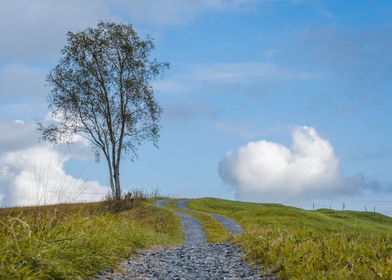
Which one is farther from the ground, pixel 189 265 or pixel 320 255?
pixel 320 255

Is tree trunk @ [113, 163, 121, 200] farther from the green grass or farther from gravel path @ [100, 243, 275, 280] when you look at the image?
gravel path @ [100, 243, 275, 280]

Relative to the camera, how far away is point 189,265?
12258mm

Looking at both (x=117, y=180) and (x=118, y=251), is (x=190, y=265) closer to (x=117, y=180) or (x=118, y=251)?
(x=118, y=251)

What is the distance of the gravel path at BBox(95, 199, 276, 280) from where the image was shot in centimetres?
1062

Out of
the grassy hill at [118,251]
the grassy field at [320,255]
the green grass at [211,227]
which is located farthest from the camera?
the green grass at [211,227]

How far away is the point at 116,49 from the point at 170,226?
21.2m

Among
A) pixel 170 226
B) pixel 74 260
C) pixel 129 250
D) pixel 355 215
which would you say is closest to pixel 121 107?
pixel 170 226

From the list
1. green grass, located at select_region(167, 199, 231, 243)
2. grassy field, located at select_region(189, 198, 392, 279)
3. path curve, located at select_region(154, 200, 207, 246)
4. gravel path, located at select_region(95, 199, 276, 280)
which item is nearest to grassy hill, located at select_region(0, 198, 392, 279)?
grassy field, located at select_region(189, 198, 392, 279)

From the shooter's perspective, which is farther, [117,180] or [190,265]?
[117,180]

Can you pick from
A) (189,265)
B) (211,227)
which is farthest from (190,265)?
(211,227)

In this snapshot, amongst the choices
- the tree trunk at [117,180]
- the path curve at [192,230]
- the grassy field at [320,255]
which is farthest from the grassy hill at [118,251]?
the tree trunk at [117,180]

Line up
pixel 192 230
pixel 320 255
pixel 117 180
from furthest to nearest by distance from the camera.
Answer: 1. pixel 117 180
2. pixel 192 230
3. pixel 320 255

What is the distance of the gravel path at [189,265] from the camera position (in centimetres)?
1062

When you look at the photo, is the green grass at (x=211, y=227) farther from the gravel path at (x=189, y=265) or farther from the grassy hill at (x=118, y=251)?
the grassy hill at (x=118, y=251)
